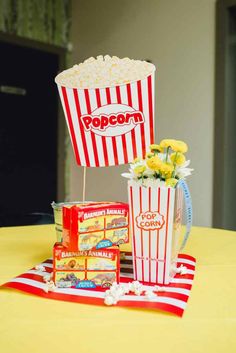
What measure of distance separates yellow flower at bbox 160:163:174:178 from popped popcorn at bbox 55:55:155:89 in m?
0.26

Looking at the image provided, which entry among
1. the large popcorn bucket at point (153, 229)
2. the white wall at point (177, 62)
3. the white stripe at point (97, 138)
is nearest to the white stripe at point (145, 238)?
the large popcorn bucket at point (153, 229)

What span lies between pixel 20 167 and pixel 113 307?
121 inches

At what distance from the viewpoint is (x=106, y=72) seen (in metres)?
0.96

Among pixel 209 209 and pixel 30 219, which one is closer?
pixel 30 219

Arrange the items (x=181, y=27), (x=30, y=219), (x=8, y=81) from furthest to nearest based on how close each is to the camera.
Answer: (x=8, y=81), (x=181, y=27), (x=30, y=219)

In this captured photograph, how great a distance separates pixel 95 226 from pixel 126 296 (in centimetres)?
15

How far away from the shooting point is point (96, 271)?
78 cm

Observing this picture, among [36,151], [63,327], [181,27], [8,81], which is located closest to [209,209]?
[181,27]

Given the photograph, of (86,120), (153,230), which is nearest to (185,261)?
(153,230)

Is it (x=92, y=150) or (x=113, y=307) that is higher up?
(x=92, y=150)

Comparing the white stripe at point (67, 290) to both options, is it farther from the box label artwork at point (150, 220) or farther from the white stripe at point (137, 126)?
the white stripe at point (137, 126)

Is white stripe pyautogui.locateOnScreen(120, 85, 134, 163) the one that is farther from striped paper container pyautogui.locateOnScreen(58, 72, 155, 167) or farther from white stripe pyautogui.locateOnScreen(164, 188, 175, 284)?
white stripe pyautogui.locateOnScreen(164, 188, 175, 284)

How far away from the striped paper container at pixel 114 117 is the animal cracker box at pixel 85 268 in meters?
0.28

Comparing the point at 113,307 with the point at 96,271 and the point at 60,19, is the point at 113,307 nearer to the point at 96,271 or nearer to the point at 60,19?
the point at 96,271
